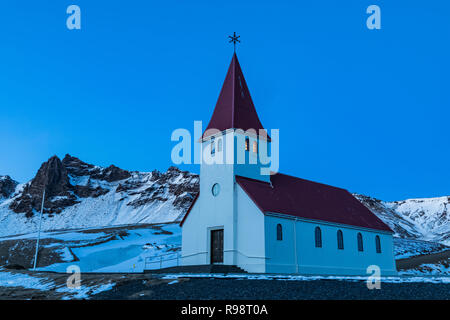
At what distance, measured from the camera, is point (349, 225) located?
29922 mm

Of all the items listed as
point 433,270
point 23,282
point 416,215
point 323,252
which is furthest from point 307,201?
point 416,215

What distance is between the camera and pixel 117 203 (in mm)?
135250

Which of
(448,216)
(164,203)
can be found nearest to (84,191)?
(164,203)

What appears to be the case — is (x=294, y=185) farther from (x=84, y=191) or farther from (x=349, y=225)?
(x=84, y=191)

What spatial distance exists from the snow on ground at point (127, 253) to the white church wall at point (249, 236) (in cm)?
1088

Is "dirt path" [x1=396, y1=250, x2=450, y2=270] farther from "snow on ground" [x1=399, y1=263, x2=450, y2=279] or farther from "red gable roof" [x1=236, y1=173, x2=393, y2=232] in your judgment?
"red gable roof" [x1=236, y1=173, x2=393, y2=232]

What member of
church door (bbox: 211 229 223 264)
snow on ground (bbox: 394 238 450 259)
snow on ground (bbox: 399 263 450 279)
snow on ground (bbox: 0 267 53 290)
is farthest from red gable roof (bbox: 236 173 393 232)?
snow on ground (bbox: 394 238 450 259)

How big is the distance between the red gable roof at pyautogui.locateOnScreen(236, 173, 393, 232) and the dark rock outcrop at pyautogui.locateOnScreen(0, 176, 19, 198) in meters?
155

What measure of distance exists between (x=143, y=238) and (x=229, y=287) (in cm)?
3719

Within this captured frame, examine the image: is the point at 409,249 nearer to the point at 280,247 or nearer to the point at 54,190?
the point at 280,247

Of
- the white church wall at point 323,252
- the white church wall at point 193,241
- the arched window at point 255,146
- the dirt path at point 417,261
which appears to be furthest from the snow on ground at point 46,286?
the dirt path at point 417,261

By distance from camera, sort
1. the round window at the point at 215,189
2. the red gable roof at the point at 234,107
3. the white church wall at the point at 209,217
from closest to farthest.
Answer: the white church wall at the point at 209,217 < the round window at the point at 215,189 < the red gable roof at the point at 234,107

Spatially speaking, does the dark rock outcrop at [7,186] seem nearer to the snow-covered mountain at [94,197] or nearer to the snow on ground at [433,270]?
the snow-covered mountain at [94,197]

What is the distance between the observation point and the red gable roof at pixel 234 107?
27781 millimetres
